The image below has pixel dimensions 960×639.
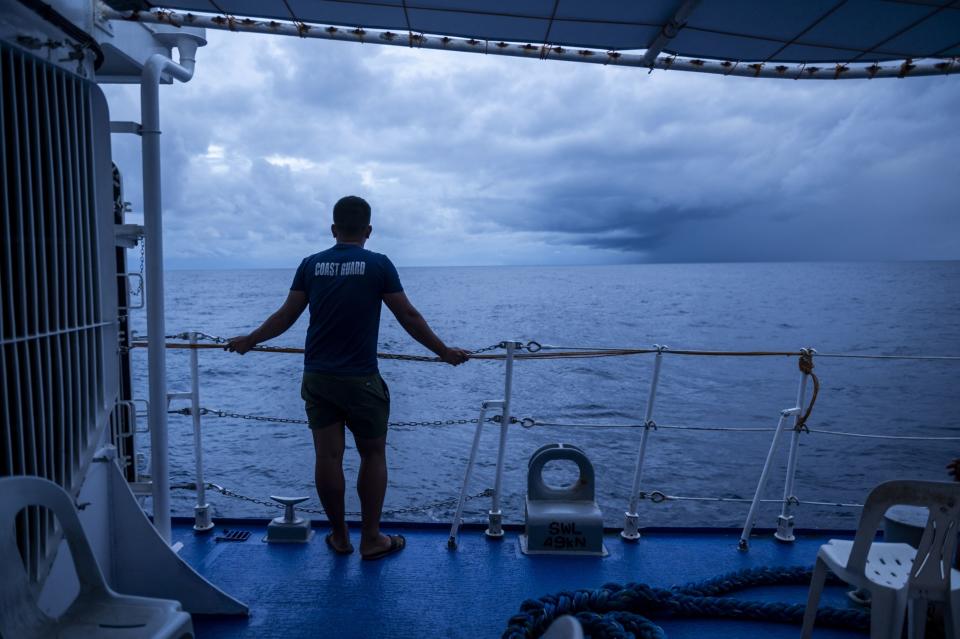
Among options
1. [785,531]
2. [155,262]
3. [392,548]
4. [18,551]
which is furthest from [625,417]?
[18,551]

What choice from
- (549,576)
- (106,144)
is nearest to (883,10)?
(549,576)

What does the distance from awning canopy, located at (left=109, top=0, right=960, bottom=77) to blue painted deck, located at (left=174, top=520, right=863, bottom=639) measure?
2414 millimetres

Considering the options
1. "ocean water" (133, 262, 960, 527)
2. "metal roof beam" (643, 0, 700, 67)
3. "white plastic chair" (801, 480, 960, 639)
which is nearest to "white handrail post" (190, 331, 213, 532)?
"metal roof beam" (643, 0, 700, 67)

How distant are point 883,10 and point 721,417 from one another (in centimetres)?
1273

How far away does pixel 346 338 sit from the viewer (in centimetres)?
265

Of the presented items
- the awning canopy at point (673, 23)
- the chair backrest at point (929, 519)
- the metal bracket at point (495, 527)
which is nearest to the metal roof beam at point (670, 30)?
the awning canopy at point (673, 23)

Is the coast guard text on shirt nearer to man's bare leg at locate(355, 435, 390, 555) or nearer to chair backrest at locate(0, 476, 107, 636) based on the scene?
man's bare leg at locate(355, 435, 390, 555)

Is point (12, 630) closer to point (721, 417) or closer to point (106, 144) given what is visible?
point (106, 144)

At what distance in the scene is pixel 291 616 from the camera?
2.46 metres

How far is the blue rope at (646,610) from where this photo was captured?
89.7 inches

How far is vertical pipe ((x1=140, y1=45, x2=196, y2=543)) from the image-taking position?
2.32 meters

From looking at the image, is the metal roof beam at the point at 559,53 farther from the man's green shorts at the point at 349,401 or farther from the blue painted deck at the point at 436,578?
the blue painted deck at the point at 436,578

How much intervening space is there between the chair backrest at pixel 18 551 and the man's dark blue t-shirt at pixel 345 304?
44.1 inches

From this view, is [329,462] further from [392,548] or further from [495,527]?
[495,527]
